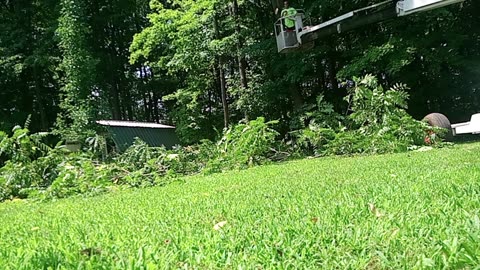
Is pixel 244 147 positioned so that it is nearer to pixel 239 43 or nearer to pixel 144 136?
pixel 239 43

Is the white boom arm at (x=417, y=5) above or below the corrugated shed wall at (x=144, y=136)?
above

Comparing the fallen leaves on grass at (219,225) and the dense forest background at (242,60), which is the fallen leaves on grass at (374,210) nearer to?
the fallen leaves on grass at (219,225)

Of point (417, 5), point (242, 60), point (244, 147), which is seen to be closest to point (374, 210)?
point (417, 5)

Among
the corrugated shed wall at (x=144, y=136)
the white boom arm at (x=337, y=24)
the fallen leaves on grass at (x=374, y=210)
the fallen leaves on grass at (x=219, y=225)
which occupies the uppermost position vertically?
the white boom arm at (x=337, y=24)

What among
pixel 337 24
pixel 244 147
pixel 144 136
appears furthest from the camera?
pixel 144 136

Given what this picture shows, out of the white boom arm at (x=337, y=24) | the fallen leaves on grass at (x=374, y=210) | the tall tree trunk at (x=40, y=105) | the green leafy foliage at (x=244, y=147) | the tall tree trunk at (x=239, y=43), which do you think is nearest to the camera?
the fallen leaves on grass at (x=374, y=210)

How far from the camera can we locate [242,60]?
51.1 ft

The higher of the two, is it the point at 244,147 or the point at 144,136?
the point at 144,136

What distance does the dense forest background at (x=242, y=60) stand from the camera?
1245cm

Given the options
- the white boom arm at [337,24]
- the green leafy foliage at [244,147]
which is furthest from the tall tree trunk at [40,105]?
the white boom arm at [337,24]

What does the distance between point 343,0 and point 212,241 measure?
12.5 metres

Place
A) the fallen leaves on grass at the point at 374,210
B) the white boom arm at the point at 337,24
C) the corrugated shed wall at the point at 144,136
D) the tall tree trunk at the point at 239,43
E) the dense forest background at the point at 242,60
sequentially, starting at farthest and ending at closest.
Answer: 1. the corrugated shed wall at the point at 144,136
2. the tall tree trunk at the point at 239,43
3. the dense forest background at the point at 242,60
4. the white boom arm at the point at 337,24
5. the fallen leaves on grass at the point at 374,210

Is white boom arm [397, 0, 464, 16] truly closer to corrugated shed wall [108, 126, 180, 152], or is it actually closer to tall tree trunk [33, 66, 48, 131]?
corrugated shed wall [108, 126, 180, 152]

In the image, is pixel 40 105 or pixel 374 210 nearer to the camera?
pixel 374 210
